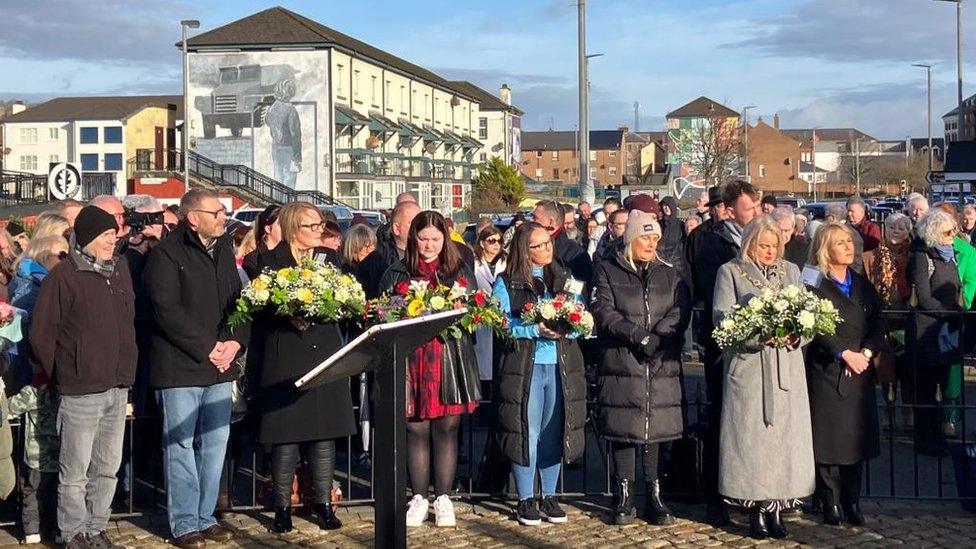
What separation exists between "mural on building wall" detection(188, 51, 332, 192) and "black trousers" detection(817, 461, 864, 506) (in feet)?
190

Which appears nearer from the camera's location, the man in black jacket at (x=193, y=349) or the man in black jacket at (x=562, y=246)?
the man in black jacket at (x=193, y=349)

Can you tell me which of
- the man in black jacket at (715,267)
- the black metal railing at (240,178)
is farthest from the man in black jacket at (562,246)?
the black metal railing at (240,178)

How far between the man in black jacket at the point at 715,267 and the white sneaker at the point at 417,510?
6.23 feet

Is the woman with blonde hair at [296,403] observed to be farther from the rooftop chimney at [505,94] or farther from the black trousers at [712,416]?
the rooftop chimney at [505,94]

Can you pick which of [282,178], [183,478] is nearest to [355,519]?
[183,478]

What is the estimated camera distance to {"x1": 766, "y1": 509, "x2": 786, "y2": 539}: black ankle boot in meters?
7.54

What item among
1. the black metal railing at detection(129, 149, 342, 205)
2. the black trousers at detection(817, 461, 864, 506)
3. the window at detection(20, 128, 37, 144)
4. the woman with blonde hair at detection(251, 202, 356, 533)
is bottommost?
the black trousers at detection(817, 461, 864, 506)

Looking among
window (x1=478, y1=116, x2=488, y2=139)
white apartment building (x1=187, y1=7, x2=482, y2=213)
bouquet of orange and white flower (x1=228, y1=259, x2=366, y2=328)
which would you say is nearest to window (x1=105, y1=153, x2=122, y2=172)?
white apartment building (x1=187, y1=7, x2=482, y2=213)

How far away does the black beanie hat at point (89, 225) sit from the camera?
6984 millimetres

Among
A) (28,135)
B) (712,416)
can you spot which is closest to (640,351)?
(712,416)

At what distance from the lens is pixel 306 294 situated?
22.7 feet

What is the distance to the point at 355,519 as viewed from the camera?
8148 mm

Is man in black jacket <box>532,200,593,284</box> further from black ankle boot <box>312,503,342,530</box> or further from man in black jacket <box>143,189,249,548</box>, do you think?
man in black jacket <box>143,189,249,548</box>

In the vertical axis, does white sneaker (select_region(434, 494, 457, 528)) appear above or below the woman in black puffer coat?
below
